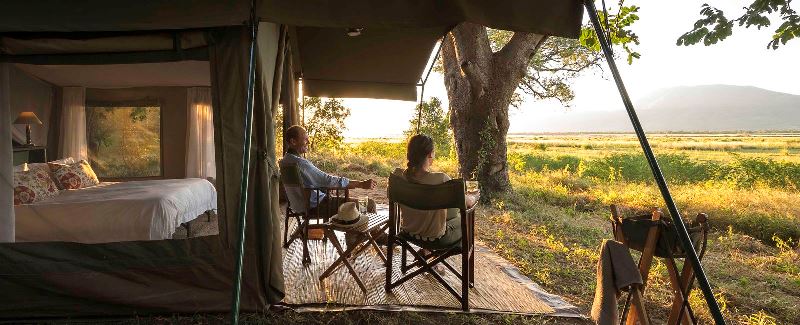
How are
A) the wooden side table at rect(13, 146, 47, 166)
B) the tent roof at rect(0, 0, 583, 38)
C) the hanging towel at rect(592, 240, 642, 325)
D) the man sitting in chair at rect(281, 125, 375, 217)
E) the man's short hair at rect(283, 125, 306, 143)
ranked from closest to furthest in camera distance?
the hanging towel at rect(592, 240, 642, 325), the tent roof at rect(0, 0, 583, 38), the man sitting in chair at rect(281, 125, 375, 217), the man's short hair at rect(283, 125, 306, 143), the wooden side table at rect(13, 146, 47, 166)

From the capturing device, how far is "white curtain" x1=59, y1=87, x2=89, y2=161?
234 inches

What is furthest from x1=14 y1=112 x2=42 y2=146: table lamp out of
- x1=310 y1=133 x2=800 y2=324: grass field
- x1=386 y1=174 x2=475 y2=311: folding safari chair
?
x1=310 y1=133 x2=800 y2=324: grass field

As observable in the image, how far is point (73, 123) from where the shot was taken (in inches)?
236

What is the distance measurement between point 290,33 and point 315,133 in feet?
26.2

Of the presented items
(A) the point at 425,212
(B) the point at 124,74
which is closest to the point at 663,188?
(A) the point at 425,212

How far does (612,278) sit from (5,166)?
11.0 ft

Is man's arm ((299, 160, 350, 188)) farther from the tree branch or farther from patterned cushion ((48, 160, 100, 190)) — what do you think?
the tree branch

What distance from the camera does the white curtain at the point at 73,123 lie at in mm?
5953

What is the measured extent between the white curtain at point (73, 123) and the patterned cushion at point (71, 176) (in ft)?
4.11

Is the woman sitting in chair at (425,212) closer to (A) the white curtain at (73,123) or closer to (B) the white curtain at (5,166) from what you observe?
(B) the white curtain at (5,166)

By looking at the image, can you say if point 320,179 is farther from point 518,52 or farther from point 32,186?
point 518,52

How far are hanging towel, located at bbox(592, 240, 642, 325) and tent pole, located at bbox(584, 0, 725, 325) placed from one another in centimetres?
22

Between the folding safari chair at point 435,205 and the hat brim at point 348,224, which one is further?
the hat brim at point 348,224

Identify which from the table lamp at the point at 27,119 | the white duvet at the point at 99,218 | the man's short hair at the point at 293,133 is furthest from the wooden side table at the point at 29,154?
the man's short hair at the point at 293,133
